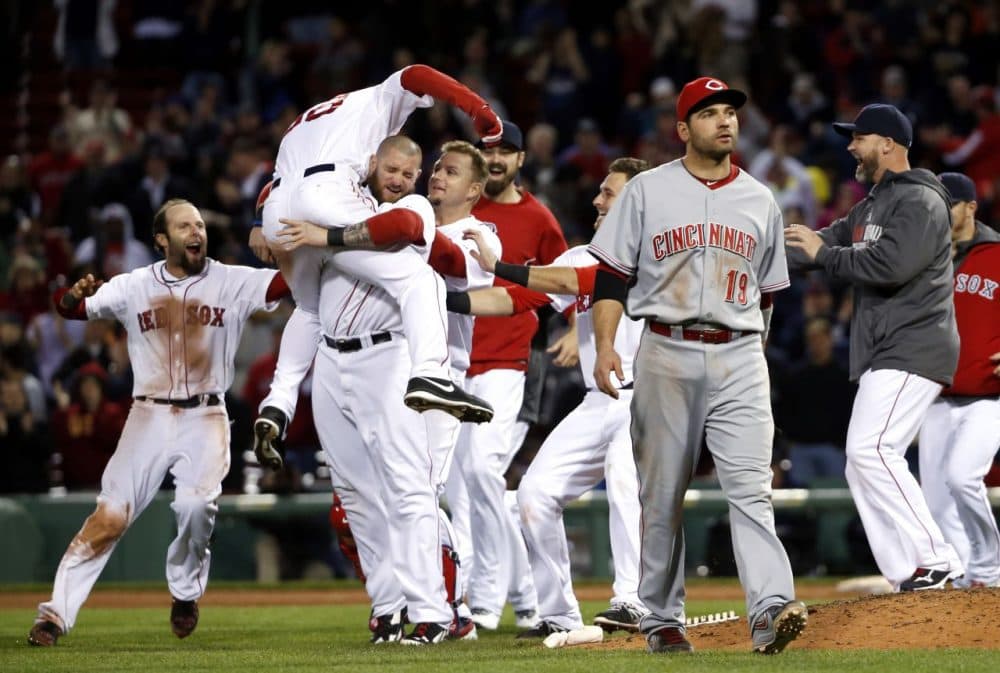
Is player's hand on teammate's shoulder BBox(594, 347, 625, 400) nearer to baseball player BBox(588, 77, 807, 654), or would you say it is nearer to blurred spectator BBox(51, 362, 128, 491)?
baseball player BBox(588, 77, 807, 654)

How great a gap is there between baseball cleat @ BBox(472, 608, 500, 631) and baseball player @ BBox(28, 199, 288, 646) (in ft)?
4.78

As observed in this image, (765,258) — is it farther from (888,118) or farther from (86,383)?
(86,383)

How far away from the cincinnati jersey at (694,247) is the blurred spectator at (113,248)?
35.4ft

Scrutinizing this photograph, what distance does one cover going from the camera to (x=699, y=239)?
21.1 ft

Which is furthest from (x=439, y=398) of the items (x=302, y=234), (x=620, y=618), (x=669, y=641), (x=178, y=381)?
(x=178, y=381)

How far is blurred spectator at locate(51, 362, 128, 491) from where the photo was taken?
14203mm

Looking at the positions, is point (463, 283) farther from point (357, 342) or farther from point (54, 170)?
point (54, 170)

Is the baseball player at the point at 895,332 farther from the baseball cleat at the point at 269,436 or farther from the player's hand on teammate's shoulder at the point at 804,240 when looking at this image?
the baseball cleat at the point at 269,436

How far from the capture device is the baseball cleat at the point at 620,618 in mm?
7992

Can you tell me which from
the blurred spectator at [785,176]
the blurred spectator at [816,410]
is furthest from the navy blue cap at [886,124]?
the blurred spectator at [785,176]

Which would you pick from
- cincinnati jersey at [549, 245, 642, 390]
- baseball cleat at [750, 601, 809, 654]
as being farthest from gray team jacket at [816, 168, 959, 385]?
baseball cleat at [750, 601, 809, 654]

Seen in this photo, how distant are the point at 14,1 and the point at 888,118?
16.9 m

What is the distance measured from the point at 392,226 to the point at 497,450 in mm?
1995

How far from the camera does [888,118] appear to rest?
827 centimetres
